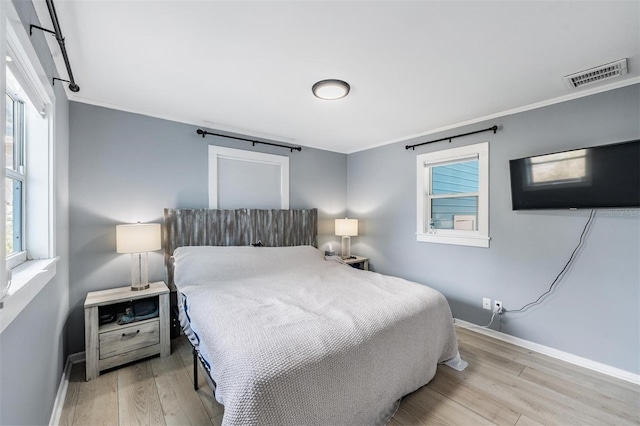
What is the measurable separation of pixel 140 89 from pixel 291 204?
2192mm

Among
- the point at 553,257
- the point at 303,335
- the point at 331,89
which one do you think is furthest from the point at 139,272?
the point at 553,257

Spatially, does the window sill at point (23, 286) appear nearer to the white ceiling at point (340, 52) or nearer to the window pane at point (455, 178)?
the white ceiling at point (340, 52)

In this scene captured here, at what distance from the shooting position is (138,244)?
94.9 inches

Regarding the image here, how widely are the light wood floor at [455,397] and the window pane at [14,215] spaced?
46.4 inches

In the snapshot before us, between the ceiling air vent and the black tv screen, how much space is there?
1.73 ft

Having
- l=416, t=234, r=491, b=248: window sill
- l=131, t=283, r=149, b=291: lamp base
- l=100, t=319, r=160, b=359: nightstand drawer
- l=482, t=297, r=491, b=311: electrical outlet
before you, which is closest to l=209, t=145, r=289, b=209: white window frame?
l=131, t=283, r=149, b=291: lamp base

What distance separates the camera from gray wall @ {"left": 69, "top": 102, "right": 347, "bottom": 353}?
2.45m

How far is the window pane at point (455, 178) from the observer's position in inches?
125

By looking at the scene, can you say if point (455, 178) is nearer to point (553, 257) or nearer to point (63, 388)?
point (553, 257)

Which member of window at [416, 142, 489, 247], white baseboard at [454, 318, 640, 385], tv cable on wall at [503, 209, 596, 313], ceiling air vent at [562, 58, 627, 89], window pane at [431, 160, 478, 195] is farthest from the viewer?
window pane at [431, 160, 478, 195]

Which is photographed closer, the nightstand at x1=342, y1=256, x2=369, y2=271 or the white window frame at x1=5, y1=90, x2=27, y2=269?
the white window frame at x1=5, y1=90, x2=27, y2=269

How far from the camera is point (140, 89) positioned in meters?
2.30

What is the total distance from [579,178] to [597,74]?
2.65 ft

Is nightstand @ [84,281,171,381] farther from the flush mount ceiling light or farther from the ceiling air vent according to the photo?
the ceiling air vent
